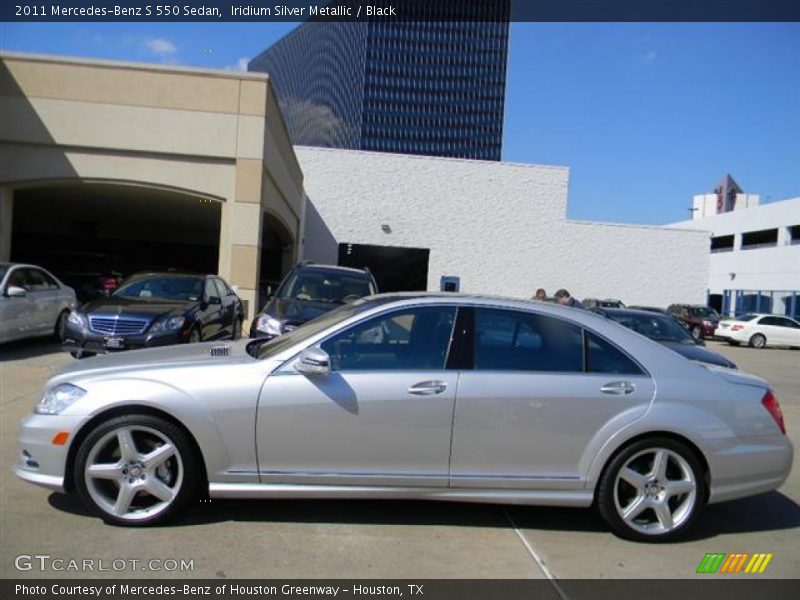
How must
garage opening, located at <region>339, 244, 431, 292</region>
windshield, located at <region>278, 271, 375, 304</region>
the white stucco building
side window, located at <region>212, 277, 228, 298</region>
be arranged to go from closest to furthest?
windshield, located at <region>278, 271, 375, 304</region>, side window, located at <region>212, 277, 228, 298</region>, garage opening, located at <region>339, 244, 431, 292</region>, the white stucco building

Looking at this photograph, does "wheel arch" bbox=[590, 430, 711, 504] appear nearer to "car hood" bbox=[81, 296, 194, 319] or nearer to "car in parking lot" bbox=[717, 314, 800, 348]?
"car hood" bbox=[81, 296, 194, 319]

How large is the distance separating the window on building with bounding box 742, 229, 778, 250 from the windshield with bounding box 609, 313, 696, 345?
45175mm

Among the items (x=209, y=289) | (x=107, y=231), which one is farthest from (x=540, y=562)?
(x=107, y=231)

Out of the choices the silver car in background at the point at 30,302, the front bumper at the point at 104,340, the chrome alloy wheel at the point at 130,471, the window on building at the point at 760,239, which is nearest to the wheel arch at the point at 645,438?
the chrome alloy wheel at the point at 130,471

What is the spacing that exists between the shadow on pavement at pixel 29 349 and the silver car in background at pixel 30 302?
26cm

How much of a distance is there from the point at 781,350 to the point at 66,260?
92.7ft

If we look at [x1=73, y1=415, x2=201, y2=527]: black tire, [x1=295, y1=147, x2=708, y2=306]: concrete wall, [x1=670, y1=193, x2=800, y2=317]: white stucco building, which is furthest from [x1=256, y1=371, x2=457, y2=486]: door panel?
[x1=670, y1=193, x2=800, y2=317]: white stucco building

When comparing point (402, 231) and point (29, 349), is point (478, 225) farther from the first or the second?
point (29, 349)

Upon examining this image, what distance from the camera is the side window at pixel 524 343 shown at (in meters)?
4.45

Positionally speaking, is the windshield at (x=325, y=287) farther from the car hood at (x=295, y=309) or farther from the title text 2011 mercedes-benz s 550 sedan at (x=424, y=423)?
the title text 2011 mercedes-benz s 550 sedan at (x=424, y=423)

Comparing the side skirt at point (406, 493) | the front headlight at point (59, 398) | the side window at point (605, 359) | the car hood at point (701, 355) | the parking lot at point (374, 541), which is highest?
the side window at point (605, 359)

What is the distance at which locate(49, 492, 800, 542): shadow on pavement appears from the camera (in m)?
4.43

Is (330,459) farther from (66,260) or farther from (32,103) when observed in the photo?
(66,260)

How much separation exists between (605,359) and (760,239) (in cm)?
5627
